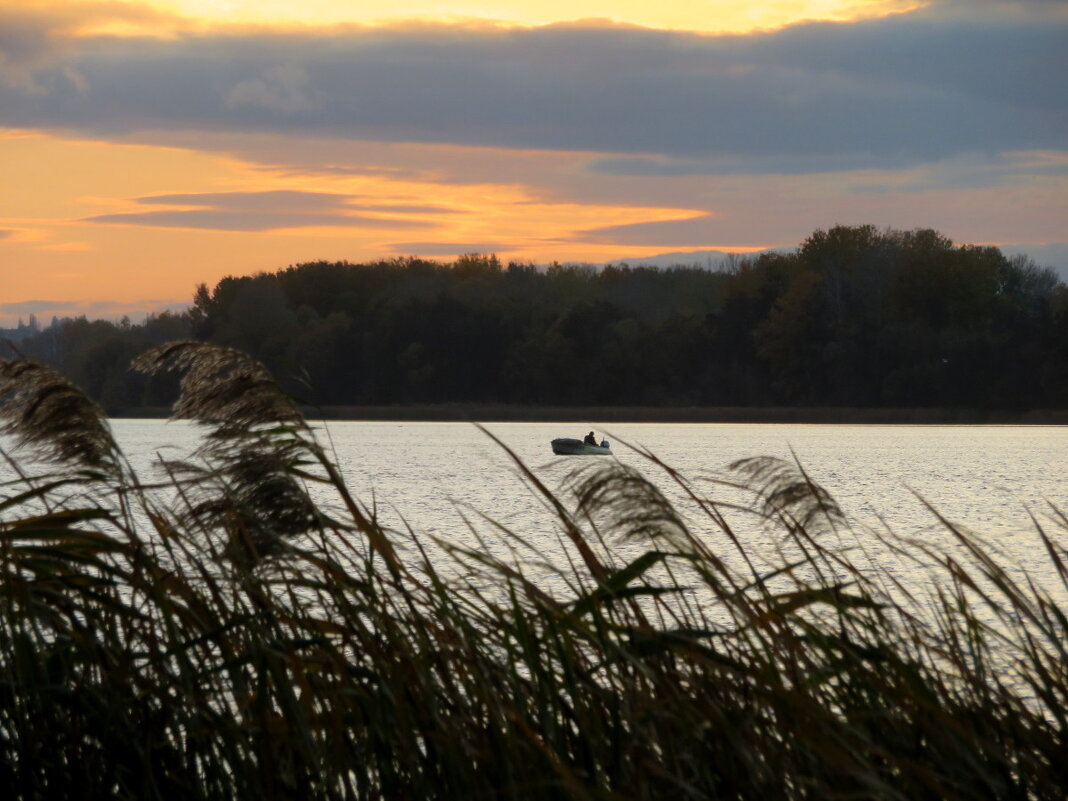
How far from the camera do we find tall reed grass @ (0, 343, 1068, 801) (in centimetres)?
345

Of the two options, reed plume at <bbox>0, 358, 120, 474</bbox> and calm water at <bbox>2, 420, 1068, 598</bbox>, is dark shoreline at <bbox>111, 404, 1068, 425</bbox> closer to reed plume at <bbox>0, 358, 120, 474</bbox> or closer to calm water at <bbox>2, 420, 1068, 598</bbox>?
calm water at <bbox>2, 420, 1068, 598</bbox>

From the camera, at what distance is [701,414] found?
82125 mm

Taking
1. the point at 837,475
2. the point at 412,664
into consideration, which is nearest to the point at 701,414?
the point at 837,475

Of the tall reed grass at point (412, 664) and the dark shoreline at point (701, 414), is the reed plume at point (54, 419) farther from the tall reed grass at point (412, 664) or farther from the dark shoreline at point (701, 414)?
the dark shoreline at point (701, 414)

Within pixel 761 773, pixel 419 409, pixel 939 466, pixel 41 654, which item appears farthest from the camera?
pixel 419 409

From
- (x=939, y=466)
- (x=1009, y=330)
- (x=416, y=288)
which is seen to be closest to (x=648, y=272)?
(x=416, y=288)

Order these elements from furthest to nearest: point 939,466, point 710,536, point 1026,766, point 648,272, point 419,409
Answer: point 648,272, point 419,409, point 939,466, point 710,536, point 1026,766

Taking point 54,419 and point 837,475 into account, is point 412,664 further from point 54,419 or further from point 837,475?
point 837,475

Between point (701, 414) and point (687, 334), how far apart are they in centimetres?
505

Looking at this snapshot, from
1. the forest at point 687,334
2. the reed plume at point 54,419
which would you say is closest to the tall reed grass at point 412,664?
the reed plume at point 54,419

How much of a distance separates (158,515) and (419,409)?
269ft

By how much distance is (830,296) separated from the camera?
257 feet

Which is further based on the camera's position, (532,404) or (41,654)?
(532,404)

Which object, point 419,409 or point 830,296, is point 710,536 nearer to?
point 830,296
